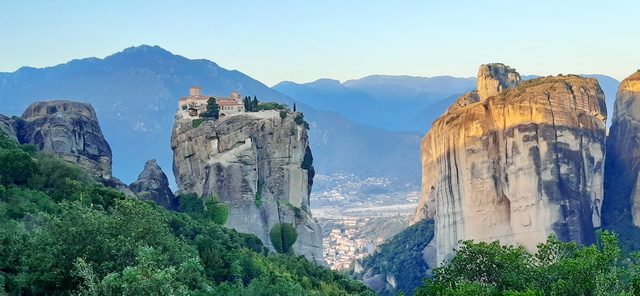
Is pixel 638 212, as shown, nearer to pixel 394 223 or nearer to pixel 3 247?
pixel 3 247

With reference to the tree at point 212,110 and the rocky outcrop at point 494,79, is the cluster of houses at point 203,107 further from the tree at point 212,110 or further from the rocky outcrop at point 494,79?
the rocky outcrop at point 494,79

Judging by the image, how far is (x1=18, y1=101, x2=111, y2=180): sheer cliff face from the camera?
194 feet

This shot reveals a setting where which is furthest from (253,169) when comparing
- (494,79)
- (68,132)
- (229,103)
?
(494,79)

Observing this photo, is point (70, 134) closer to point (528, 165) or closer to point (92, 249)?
point (528, 165)

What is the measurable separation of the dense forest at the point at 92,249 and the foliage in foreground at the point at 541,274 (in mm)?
6484

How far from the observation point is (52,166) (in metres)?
43.8

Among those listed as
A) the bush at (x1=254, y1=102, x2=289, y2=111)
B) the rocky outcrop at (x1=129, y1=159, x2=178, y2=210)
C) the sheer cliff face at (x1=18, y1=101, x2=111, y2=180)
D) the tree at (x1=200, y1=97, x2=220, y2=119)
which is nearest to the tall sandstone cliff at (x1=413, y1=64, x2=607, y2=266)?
the bush at (x1=254, y1=102, x2=289, y2=111)

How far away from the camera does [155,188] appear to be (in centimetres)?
6316

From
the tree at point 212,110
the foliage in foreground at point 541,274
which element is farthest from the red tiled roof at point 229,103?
the foliage in foreground at point 541,274

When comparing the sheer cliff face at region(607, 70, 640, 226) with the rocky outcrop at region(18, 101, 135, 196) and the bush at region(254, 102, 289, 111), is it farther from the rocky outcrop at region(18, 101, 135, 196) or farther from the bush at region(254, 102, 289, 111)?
the rocky outcrop at region(18, 101, 135, 196)

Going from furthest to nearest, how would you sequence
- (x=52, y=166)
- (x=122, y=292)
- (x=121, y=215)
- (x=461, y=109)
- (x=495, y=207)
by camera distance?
(x=461, y=109) < (x=495, y=207) < (x=52, y=166) < (x=121, y=215) < (x=122, y=292)

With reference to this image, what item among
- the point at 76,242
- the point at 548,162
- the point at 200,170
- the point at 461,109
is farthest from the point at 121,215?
the point at 461,109

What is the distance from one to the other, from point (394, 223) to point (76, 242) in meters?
123

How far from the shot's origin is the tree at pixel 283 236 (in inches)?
2478
